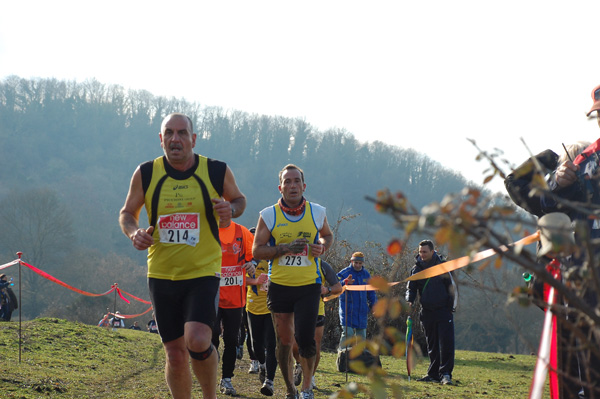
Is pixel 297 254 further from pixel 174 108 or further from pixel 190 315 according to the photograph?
pixel 174 108

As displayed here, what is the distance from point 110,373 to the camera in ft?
35.1

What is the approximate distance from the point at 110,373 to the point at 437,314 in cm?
542

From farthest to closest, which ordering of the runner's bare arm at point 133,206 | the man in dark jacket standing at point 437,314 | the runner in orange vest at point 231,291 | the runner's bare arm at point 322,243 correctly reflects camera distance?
the man in dark jacket standing at point 437,314 → the runner in orange vest at point 231,291 → the runner's bare arm at point 322,243 → the runner's bare arm at point 133,206

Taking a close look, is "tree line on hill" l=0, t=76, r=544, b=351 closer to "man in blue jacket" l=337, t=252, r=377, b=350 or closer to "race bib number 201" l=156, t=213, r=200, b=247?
"man in blue jacket" l=337, t=252, r=377, b=350

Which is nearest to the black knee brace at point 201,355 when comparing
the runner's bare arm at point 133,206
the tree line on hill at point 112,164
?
the runner's bare arm at point 133,206

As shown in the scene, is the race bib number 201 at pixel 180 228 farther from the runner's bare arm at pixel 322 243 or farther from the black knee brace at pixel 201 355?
the runner's bare arm at pixel 322 243

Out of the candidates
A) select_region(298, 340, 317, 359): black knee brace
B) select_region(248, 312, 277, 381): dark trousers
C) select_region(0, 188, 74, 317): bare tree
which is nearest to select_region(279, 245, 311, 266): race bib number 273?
select_region(298, 340, 317, 359): black knee brace

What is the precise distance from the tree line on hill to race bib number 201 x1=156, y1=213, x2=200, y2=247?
194ft

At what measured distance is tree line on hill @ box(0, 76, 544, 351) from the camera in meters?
67.2

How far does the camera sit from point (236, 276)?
9.11 metres

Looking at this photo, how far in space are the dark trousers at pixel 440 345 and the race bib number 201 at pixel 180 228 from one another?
7.81 metres

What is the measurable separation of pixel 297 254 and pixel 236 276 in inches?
79.0

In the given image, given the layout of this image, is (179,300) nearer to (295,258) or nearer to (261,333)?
(295,258)

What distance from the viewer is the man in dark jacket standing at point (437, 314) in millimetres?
12336
